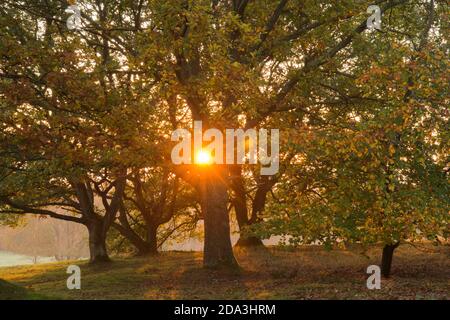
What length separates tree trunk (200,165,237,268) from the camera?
19938 millimetres

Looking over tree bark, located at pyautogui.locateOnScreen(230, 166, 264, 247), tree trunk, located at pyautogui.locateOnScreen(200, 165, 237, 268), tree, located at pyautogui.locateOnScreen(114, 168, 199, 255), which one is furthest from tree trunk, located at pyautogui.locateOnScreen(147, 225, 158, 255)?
tree trunk, located at pyautogui.locateOnScreen(200, 165, 237, 268)

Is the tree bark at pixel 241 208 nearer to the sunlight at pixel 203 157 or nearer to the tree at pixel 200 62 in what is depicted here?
the tree at pixel 200 62

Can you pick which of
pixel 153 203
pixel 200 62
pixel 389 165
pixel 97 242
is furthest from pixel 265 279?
pixel 153 203

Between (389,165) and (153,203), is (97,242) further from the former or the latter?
(389,165)

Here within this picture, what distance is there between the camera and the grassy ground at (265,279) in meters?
14.1

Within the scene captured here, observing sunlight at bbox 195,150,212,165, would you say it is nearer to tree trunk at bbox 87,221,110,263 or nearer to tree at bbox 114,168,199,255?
tree trunk at bbox 87,221,110,263

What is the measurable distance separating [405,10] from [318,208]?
11250 millimetres

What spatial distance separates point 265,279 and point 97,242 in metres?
13.6

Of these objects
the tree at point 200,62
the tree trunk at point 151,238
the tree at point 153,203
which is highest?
the tree at point 200,62

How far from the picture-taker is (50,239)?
308 feet

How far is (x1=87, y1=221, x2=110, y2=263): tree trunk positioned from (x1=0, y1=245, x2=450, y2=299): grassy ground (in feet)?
3.32

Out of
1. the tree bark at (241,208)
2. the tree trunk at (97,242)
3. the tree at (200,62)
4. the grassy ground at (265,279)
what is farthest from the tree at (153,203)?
the tree at (200,62)

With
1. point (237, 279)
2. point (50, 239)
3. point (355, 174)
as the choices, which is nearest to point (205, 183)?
point (237, 279)

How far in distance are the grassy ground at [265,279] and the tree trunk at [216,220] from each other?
73 cm
